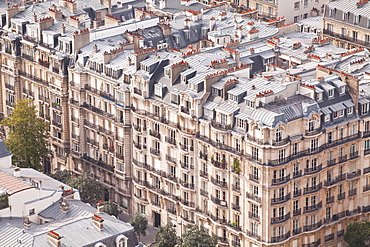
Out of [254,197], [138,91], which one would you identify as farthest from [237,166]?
[138,91]

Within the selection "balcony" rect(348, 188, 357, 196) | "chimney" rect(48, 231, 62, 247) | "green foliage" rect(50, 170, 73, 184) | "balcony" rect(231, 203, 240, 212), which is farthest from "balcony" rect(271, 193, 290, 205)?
"green foliage" rect(50, 170, 73, 184)

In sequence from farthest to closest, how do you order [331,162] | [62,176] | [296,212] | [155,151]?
[62,176], [155,151], [331,162], [296,212]

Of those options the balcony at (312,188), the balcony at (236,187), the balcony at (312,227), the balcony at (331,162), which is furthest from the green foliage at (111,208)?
the balcony at (331,162)

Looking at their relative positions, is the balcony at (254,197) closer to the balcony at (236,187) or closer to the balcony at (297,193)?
the balcony at (236,187)

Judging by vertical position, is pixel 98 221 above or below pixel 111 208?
above

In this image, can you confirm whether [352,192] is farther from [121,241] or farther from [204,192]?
[121,241]

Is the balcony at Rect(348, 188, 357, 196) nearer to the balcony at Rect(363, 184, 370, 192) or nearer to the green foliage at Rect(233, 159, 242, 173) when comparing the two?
the balcony at Rect(363, 184, 370, 192)
